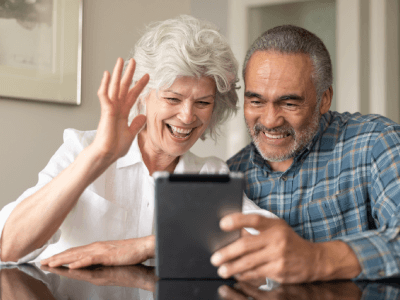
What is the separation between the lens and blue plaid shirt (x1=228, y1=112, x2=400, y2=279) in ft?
4.84

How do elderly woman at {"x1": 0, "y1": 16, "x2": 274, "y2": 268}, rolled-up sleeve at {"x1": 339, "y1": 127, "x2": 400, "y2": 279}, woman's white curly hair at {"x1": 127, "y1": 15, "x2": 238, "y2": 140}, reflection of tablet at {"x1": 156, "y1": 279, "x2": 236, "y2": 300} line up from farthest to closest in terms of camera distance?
1. woman's white curly hair at {"x1": 127, "y1": 15, "x2": 238, "y2": 140}
2. elderly woman at {"x1": 0, "y1": 16, "x2": 274, "y2": 268}
3. rolled-up sleeve at {"x1": 339, "y1": 127, "x2": 400, "y2": 279}
4. reflection of tablet at {"x1": 156, "y1": 279, "x2": 236, "y2": 300}

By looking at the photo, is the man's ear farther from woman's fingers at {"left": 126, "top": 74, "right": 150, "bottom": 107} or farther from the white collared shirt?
woman's fingers at {"left": 126, "top": 74, "right": 150, "bottom": 107}

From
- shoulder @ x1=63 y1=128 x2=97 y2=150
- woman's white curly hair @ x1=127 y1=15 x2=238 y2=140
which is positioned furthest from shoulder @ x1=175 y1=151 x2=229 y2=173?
shoulder @ x1=63 y1=128 x2=97 y2=150

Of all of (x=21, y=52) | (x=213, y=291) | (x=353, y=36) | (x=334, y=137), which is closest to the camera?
(x=213, y=291)

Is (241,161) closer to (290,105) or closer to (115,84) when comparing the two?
(290,105)

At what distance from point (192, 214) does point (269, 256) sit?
193 millimetres

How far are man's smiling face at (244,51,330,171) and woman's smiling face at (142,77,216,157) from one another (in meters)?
0.19

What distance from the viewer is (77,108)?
2.39m

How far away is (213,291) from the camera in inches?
33.7

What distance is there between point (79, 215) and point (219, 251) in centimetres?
72

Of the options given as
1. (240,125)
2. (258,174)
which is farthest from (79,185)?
(240,125)

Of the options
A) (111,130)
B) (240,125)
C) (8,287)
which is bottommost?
(8,287)

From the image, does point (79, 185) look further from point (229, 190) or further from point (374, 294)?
point (374, 294)

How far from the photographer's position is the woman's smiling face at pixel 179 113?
1549 mm
